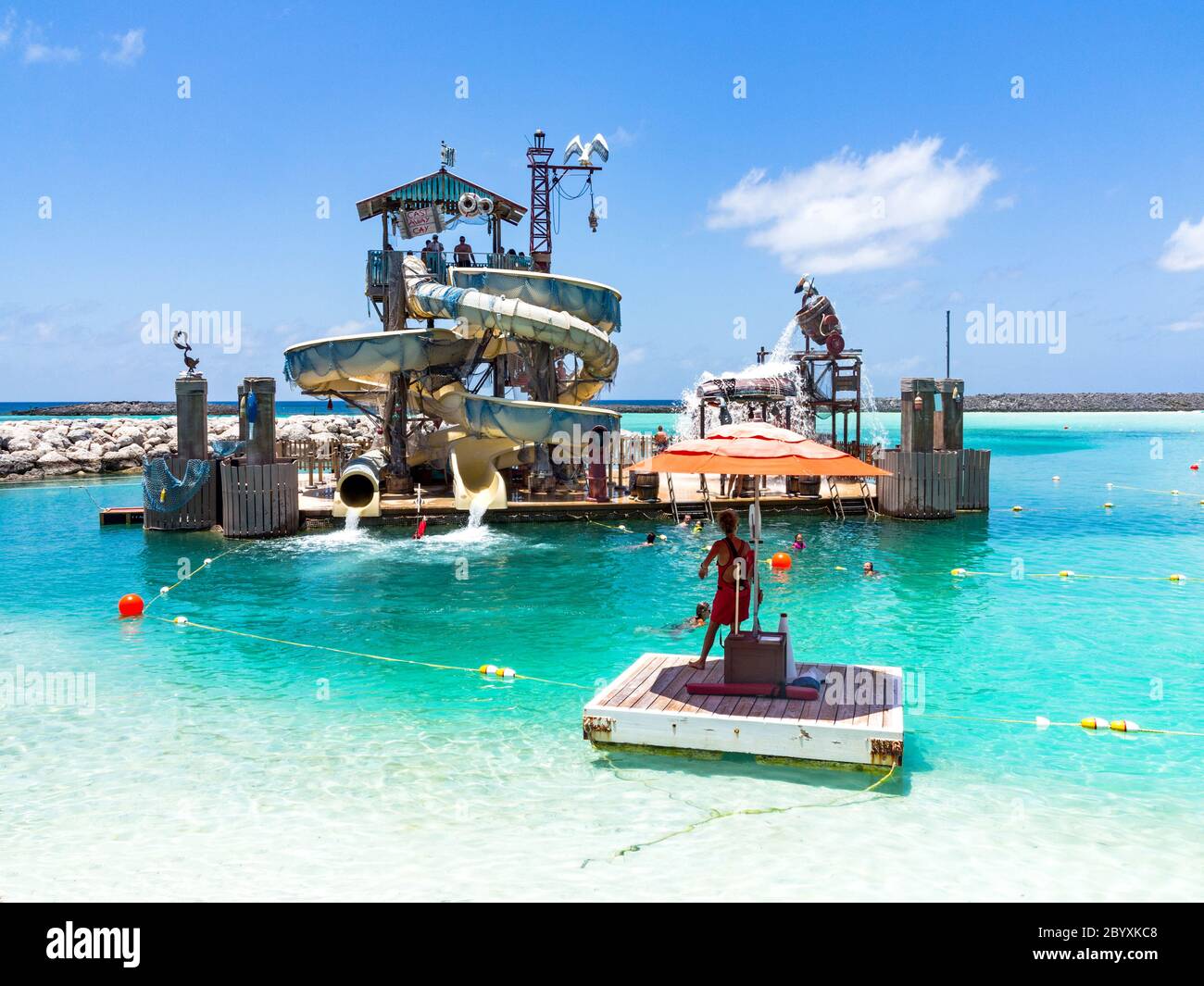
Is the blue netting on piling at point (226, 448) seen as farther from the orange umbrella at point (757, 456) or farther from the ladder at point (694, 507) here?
the orange umbrella at point (757, 456)

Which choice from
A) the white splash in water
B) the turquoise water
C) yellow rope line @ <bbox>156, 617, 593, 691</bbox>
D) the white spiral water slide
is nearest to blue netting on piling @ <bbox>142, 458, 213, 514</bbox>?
the white spiral water slide

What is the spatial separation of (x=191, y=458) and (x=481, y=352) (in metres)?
8.22

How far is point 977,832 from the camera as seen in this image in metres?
7.62

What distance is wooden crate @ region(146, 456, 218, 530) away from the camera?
2447 centimetres

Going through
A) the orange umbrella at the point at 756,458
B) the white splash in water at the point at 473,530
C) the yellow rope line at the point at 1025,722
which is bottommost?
the yellow rope line at the point at 1025,722

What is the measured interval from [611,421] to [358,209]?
10.6 m

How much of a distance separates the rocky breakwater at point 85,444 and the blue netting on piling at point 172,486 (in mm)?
17331

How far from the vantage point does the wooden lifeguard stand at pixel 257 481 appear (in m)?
23.6

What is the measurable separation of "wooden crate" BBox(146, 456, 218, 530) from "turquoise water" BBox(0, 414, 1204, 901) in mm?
4078

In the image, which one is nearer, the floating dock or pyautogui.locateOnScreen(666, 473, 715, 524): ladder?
the floating dock

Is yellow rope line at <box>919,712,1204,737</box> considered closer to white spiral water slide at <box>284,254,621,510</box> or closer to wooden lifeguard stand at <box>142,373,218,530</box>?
white spiral water slide at <box>284,254,621,510</box>

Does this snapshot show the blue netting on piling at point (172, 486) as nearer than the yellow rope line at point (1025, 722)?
No

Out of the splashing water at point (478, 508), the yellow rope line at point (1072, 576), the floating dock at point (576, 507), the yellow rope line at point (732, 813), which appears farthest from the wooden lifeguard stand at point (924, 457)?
the yellow rope line at point (732, 813)

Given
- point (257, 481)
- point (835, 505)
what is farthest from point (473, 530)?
point (835, 505)
